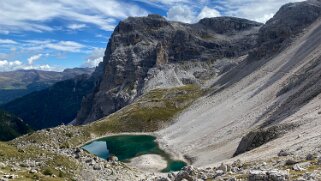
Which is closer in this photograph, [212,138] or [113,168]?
[113,168]

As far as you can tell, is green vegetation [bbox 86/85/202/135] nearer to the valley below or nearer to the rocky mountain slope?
the valley below

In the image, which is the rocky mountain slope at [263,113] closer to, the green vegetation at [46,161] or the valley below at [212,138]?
the valley below at [212,138]

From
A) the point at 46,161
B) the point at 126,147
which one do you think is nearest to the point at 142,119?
the point at 126,147

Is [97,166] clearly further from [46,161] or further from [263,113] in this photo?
[263,113]

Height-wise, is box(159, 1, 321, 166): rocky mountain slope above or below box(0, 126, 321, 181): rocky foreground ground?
above

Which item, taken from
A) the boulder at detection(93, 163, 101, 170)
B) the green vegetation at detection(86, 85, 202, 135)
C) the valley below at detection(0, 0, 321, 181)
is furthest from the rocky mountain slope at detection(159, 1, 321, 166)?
the boulder at detection(93, 163, 101, 170)

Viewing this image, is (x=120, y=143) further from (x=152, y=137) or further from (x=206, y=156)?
(x=206, y=156)

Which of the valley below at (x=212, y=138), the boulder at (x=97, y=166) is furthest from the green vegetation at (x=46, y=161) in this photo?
the boulder at (x=97, y=166)

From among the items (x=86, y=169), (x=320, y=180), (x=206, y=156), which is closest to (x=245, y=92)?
(x=206, y=156)
